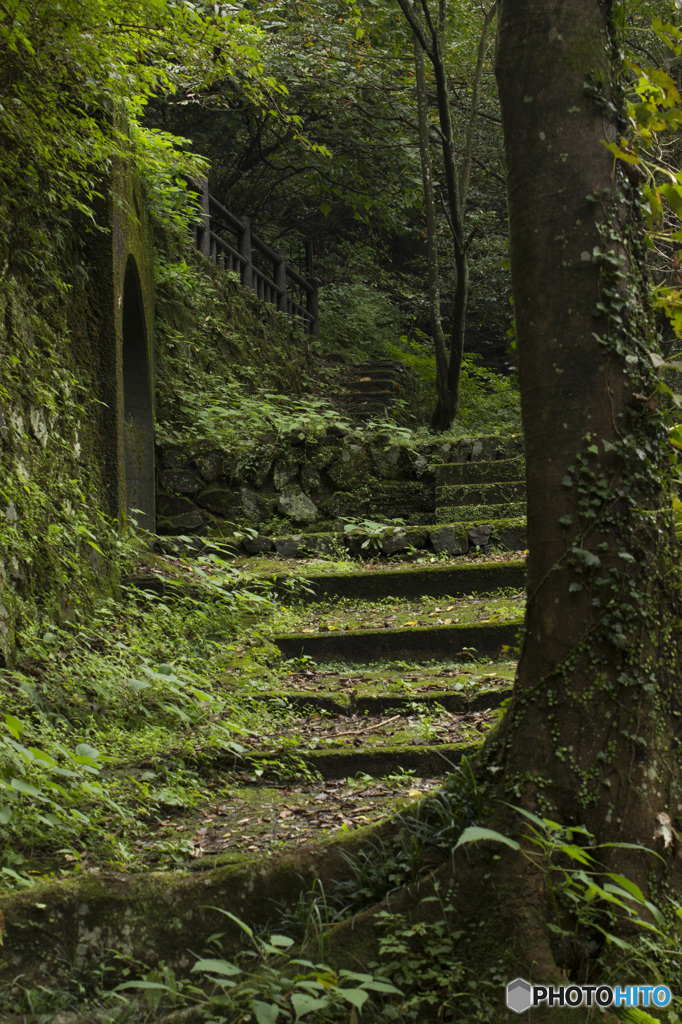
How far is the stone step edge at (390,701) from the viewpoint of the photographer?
152 inches

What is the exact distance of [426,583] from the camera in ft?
19.1

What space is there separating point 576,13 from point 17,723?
8.04ft

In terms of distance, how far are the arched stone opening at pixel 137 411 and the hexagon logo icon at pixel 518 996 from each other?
551 centimetres

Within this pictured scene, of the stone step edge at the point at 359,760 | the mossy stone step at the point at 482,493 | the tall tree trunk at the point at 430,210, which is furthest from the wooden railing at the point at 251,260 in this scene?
the stone step edge at the point at 359,760

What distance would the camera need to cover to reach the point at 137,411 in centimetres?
746

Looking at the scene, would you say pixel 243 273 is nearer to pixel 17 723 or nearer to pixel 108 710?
pixel 108 710

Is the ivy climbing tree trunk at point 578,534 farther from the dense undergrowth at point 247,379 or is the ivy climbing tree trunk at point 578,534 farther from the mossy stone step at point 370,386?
the mossy stone step at point 370,386

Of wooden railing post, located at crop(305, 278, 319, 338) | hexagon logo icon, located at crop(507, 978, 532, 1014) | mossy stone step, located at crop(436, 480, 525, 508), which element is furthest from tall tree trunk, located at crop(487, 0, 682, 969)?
wooden railing post, located at crop(305, 278, 319, 338)

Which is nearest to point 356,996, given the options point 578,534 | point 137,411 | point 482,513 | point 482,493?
point 578,534

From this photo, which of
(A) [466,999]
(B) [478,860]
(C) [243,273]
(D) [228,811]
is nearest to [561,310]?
(B) [478,860]

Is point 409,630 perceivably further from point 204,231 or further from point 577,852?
point 204,231

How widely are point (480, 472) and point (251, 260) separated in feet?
19.0

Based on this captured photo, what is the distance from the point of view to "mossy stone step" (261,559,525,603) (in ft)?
18.7

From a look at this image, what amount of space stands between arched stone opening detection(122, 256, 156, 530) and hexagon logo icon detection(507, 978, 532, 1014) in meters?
5.51
